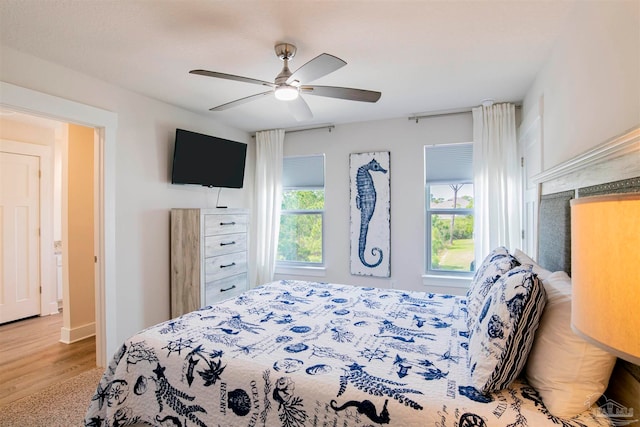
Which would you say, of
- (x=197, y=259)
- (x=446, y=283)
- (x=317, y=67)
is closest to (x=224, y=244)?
(x=197, y=259)

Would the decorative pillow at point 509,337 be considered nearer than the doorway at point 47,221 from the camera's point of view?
Yes

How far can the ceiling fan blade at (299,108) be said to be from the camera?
7.88 feet

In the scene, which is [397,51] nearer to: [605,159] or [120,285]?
[605,159]

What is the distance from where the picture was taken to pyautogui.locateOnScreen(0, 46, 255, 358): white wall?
9.40ft

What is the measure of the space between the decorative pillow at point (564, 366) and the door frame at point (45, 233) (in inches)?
208

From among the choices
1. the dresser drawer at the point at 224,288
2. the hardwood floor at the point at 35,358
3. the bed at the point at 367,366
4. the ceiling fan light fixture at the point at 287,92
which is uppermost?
the ceiling fan light fixture at the point at 287,92

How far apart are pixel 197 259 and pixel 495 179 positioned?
10.4 feet

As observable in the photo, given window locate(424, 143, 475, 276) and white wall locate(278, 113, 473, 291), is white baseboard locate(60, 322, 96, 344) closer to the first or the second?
white wall locate(278, 113, 473, 291)

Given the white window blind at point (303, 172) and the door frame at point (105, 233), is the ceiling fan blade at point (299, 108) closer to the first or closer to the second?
the door frame at point (105, 233)

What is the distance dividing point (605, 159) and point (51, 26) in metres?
2.98

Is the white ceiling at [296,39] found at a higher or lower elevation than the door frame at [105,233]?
higher

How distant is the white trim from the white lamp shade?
1.99 feet

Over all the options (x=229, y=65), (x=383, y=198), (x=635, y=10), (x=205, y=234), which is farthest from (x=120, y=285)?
(x=635, y=10)

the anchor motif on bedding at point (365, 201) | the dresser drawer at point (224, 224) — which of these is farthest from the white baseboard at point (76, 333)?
the anchor motif on bedding at point (365, 201)
